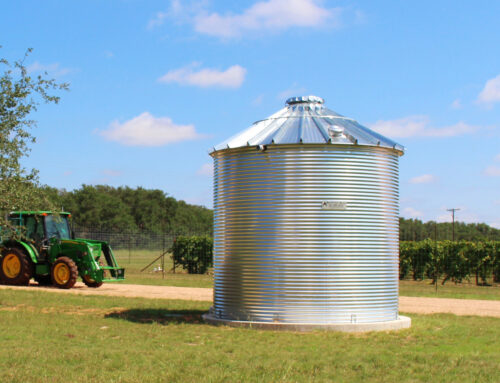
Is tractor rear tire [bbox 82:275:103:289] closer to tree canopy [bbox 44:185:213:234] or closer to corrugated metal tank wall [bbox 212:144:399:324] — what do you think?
corrugated metal tank wall [bbox 212:144:399:324]

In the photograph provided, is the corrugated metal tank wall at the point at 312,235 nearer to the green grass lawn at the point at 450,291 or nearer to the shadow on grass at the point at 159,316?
the shadow on grass at the point at 159,316

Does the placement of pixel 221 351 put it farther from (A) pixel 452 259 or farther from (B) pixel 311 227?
(A) pixel 452 259

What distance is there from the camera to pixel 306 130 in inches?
559

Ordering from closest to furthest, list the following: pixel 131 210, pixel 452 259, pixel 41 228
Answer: pixel 41 228
pixel 452 259
pixel 131 210

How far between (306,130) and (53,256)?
13437mm

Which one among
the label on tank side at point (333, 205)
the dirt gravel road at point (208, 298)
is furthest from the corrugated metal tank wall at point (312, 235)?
the dirt gravel road at point (208, 298)

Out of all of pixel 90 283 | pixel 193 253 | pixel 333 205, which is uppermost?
pixel 333 205

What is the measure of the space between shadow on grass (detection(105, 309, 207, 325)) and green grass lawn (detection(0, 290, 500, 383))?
0.9 inches

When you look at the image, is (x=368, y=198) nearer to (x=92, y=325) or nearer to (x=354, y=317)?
(x=354, y=317)

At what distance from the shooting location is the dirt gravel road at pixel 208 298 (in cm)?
1886

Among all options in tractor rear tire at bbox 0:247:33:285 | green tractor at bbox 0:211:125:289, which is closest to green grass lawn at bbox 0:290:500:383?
green tractor at bbox 0:211:125:289

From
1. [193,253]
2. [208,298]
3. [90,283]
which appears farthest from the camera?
[193,253]

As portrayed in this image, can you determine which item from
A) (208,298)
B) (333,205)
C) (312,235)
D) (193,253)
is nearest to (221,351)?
(312,235)

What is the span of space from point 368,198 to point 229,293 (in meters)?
3.55
